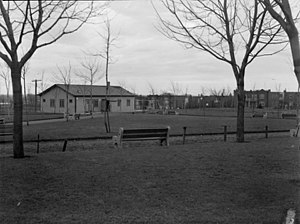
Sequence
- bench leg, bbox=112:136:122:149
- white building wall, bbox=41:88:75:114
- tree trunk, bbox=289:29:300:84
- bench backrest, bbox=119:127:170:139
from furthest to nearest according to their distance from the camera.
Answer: white building wall, bbox=41:88:75:114 < bench leg, bbox=112:136:122:149 < bench backrest, bbox=119:127:170:139 < tree trunk, bbox=289:29:300:84

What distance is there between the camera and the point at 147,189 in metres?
6.09

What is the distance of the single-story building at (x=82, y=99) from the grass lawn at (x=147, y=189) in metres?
49.1

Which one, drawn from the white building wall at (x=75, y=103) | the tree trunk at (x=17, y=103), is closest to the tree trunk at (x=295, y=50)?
the tree trunk at (x=17, y=103)

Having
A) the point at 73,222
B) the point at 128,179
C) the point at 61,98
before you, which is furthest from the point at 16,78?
the point at 61,98

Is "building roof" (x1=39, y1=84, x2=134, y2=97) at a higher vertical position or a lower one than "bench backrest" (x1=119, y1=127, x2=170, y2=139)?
higher

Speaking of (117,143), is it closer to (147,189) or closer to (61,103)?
(147,189)

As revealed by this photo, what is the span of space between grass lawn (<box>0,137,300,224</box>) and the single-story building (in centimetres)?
4913

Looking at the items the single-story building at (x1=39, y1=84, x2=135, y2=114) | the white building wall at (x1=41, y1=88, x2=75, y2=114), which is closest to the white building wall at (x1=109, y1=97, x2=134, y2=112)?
the single-story building at (x1=39, y1=84, x2=135, y2=114)

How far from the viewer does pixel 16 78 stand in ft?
28.1

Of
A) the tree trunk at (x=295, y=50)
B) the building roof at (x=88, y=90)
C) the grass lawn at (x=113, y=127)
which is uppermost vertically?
the building roof at (x=88, y=90)

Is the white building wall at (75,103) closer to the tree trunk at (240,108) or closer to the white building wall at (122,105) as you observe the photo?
the white building wall at (122,105)

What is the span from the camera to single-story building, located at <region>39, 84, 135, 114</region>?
59750 mm

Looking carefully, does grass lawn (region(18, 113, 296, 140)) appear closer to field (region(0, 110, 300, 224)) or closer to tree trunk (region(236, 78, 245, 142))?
tree trunk (region(236, 78, 245, 142))

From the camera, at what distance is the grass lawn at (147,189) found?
4.85 metres
